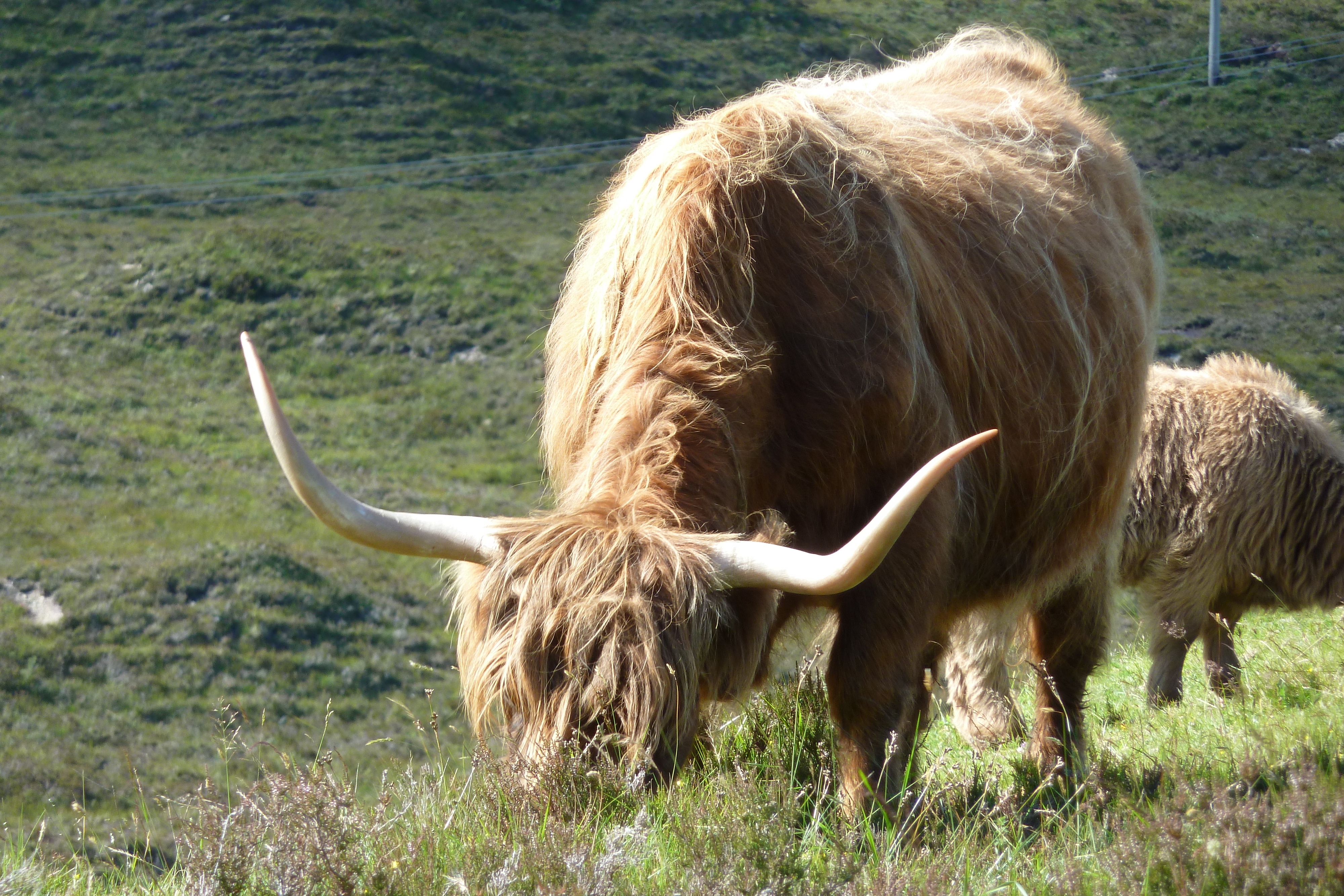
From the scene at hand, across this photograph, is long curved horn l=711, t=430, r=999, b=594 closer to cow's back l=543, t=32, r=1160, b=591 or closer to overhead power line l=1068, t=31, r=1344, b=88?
cow's back l=543, t=32, r=1160, b=591

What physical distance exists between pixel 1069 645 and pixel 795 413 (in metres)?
2.28

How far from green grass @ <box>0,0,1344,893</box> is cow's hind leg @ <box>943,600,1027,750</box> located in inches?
7.4

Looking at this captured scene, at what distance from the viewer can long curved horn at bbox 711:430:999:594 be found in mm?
2152

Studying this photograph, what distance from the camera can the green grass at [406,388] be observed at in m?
2.58

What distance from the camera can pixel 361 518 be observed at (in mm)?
2488

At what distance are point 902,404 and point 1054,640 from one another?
6.97 ft

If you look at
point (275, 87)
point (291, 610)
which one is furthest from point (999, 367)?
point (275, 87)

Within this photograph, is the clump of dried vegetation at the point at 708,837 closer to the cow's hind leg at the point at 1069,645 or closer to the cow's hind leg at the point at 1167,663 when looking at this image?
the cow's hind leg at the point at 1069,645

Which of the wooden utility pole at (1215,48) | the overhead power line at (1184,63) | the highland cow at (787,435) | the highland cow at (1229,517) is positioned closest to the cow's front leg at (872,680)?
the highland cow at (787,435)

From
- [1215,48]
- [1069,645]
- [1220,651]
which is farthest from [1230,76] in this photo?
[1069,645]

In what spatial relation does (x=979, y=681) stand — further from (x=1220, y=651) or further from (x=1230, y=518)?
(x=1230, y=518)

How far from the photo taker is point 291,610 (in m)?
29.6

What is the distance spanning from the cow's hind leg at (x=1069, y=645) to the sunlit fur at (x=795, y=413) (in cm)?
24

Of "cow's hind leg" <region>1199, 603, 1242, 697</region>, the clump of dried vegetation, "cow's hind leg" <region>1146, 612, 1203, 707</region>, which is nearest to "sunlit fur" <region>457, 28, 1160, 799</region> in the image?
the clump of dried vegetation
